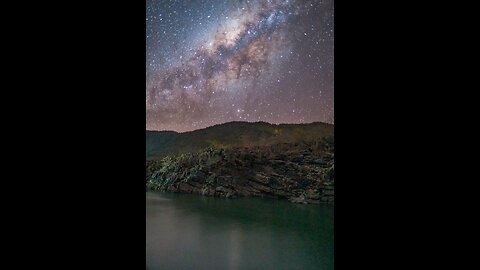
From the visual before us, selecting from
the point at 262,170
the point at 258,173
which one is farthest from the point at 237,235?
the point at 262,170

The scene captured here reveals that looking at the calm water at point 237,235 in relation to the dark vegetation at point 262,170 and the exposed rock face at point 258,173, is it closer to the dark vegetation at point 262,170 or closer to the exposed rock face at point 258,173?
the exposed rock face at point 258,173

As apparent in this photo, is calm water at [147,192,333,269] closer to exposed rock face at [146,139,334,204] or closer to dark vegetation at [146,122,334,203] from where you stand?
exposed rock face at [146,139,334,204]

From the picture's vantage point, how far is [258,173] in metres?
17.5

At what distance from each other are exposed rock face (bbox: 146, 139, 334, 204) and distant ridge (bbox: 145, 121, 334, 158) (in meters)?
1.80

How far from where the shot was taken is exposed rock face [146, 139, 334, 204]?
16.3 metres

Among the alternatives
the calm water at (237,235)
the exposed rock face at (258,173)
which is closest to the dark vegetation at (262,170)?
the exposed rock face at (258,173)

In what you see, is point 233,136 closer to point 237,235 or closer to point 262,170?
point 262,170

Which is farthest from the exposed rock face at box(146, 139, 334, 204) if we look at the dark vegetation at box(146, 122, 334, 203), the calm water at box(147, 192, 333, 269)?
the calm water at box(147, 192, 333, 269)

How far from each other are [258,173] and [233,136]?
21.8 feet

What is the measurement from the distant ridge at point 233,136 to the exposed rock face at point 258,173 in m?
1.80
